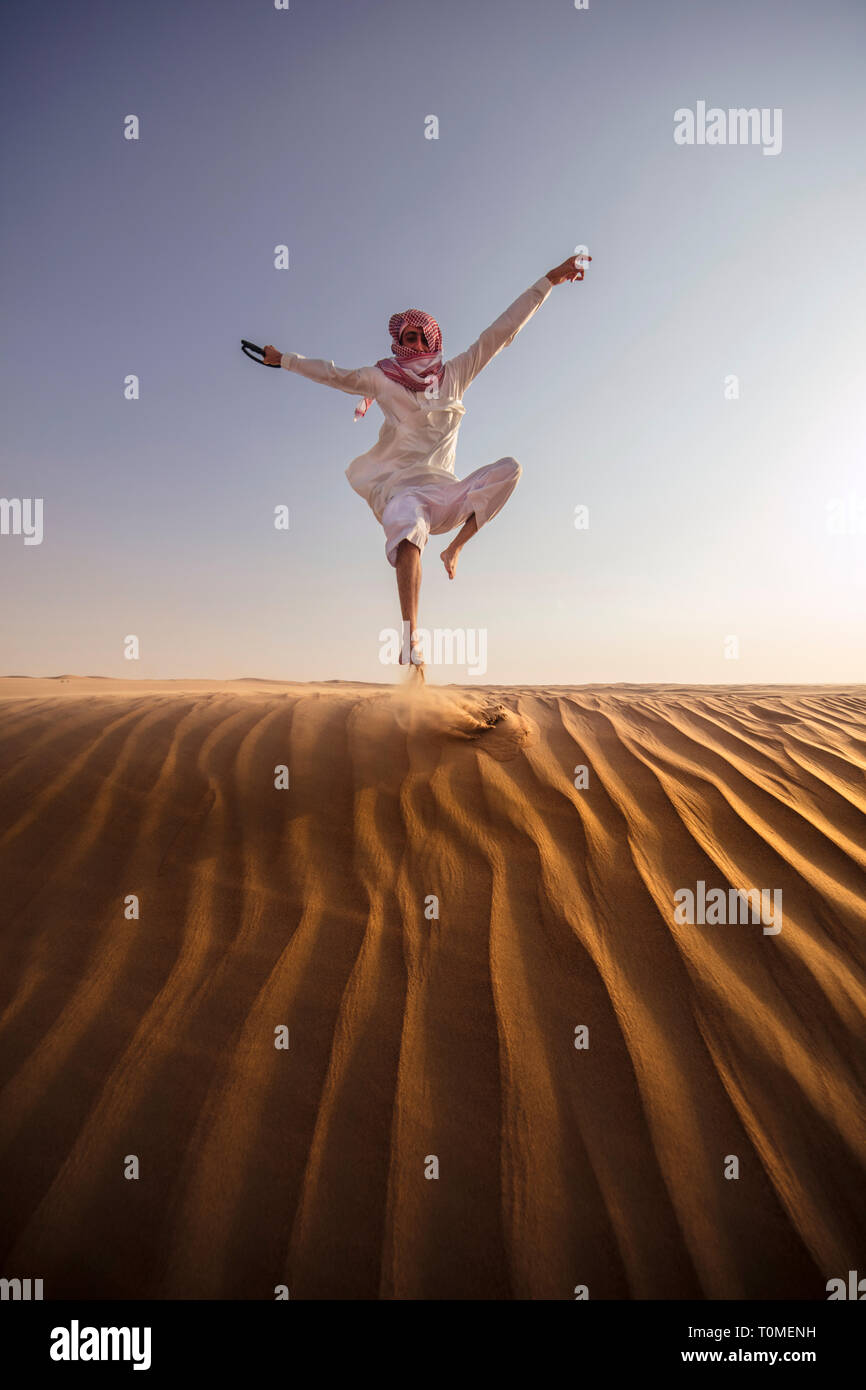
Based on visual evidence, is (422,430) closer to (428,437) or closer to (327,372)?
(428,437)

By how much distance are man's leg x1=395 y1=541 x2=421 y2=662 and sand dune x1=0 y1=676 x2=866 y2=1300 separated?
0.92 meters

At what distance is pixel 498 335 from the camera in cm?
423

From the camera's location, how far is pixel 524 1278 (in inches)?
52.5

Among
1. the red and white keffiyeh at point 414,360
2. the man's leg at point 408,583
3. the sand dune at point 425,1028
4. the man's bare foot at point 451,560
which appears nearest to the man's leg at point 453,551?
the man's bare foot at point 451,560

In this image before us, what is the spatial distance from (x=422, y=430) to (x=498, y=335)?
0.76m

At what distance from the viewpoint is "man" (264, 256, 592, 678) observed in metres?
3.96

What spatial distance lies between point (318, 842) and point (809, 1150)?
1.75m

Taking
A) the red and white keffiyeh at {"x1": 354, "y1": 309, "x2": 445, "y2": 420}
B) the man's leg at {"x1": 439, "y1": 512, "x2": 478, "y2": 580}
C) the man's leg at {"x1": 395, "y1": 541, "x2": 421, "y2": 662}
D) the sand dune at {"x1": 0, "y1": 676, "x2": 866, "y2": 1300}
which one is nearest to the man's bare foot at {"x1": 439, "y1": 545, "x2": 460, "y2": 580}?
the man's leg at {"x1": 439, "y1": 512, "x2": 478, "y2": 580}

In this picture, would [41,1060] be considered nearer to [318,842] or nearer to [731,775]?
[318,842]

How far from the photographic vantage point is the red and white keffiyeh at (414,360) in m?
4.14

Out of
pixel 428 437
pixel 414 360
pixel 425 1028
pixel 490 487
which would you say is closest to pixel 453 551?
pixel 490 487

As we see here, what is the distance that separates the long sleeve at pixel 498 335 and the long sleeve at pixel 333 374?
56 centimetres

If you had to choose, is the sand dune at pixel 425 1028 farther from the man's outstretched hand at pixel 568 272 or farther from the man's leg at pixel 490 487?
the man's outstretched hand at pixel 568 272

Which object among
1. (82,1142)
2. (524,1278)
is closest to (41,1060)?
(82,1142)
